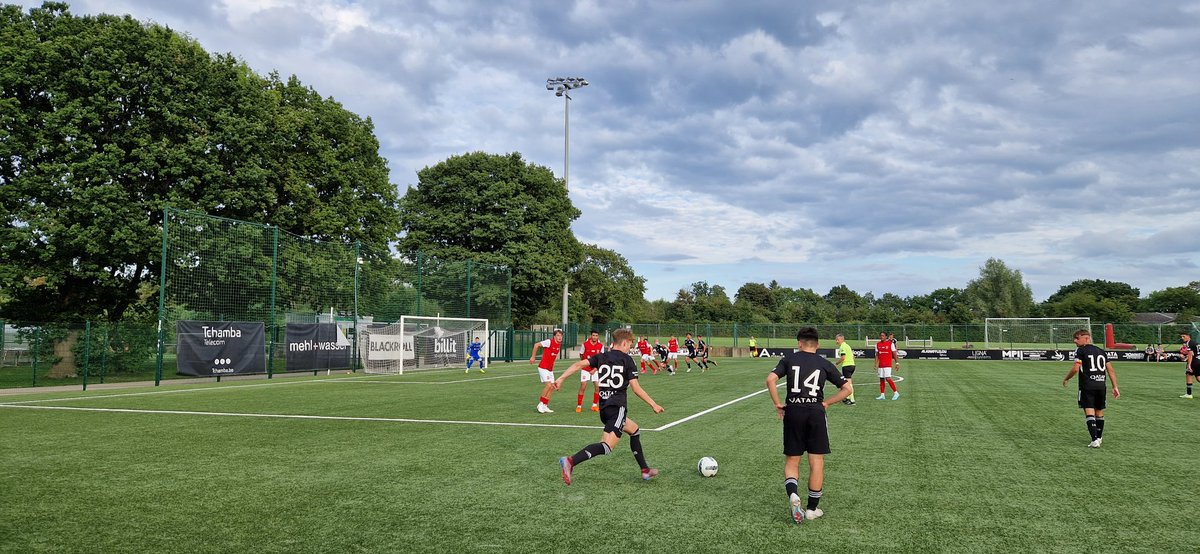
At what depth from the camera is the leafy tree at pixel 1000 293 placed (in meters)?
106

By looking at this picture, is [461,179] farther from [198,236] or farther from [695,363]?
[198,236]

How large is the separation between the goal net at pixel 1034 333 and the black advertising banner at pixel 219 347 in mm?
48906

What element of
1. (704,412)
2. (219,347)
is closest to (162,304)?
(219,347)

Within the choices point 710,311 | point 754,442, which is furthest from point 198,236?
point 710,311

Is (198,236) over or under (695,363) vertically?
over

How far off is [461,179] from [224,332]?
25576mm

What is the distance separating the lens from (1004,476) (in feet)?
27.1

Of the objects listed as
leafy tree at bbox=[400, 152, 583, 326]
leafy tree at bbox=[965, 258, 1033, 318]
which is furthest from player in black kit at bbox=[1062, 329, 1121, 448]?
leafy tree at bbox=[965, 258, 1033, 318]

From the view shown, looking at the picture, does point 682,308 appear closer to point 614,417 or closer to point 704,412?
point 704,412

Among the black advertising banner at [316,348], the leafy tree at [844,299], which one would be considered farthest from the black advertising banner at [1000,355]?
the leafy tree at [844,299]

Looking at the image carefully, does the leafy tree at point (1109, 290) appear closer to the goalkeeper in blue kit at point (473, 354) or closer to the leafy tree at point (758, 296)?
the leafy tree at point (758, 296)

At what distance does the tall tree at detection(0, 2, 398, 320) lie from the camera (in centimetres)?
2427

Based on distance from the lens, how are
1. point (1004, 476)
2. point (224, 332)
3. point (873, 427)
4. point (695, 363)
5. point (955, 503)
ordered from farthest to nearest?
point (695, 363) → point (224, 332) → point (873, 427) → point (1004, 476) → point (955, 503)

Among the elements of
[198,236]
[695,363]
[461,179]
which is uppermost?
[461,179]
